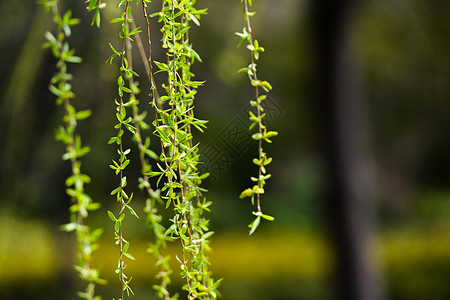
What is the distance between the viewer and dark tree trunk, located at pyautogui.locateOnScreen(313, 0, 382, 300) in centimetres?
234

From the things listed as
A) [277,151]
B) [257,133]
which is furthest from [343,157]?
[277,151]

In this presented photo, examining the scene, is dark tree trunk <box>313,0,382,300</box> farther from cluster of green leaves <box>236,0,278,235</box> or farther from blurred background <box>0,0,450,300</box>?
cluster of green leaves <box>236,0,278,235</box>

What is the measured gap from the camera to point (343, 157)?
235cm

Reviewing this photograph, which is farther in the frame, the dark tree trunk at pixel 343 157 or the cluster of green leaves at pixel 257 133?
the dark tree trunk at pixel 343 157

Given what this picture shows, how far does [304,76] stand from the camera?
5.18 meters

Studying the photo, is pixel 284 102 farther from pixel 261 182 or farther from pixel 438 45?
pixel 261 182

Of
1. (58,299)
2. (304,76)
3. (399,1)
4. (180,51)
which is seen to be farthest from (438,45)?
(180,51)

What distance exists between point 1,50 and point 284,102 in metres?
3.56

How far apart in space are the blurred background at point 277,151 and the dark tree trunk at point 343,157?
16 millimetres

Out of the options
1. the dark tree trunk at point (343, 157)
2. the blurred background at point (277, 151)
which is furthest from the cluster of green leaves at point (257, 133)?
the dark tree trunk at point (343, 157)

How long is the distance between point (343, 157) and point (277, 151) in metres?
3.31

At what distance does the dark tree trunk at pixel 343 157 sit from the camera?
2336 millimetres

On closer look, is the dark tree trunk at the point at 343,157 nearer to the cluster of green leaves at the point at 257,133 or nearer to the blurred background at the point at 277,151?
the blurred background at the point at 277,151

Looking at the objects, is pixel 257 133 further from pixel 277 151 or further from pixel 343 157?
pixel 277 151
